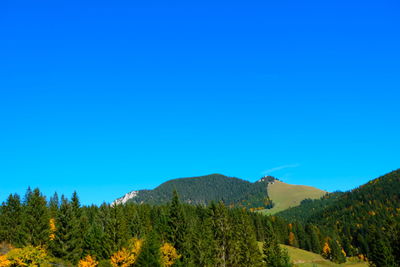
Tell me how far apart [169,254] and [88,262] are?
16.4 m

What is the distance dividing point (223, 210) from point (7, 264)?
5062 centimetres

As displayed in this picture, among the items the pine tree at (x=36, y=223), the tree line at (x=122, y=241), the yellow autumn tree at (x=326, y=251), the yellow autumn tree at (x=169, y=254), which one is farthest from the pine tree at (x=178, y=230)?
the yellow autumn tree at (x=326, y=251)

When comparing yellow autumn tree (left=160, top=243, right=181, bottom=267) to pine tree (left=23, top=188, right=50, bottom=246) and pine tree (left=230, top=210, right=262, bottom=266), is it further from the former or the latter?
pine tree (left=23, top=188, right=50, bottom=246)

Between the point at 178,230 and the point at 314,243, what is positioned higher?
the point at 178,230

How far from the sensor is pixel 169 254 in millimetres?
67875

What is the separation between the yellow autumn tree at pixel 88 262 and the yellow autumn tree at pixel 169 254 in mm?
13477

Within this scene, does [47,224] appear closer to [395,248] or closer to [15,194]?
[15,194]

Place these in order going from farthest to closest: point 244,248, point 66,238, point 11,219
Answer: point 11,219 → point 244,248 → point 66,238

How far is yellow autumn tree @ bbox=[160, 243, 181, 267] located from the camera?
220 ft

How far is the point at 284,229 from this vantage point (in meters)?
192

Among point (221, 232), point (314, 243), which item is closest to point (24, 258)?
point (221, 232)

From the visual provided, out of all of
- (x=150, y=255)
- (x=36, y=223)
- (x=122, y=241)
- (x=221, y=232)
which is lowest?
(x=150, y=255)

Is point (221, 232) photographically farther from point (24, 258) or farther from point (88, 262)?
point (24, 258)

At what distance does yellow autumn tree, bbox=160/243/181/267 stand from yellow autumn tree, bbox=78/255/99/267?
1348cm
